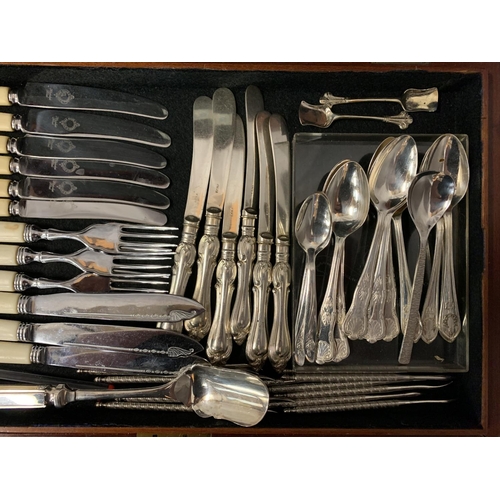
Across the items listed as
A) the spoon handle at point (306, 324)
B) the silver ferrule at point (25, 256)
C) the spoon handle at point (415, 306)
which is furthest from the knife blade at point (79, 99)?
the spoon handle at point (415, 306)

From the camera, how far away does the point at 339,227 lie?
A: 1166 millimetres

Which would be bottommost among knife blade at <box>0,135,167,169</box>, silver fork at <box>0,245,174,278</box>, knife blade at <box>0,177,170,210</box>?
silver fork at <box>0,245,174,278</box>

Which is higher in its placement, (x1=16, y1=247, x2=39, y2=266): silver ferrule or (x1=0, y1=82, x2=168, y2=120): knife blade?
(x1=0, y1=82, x2=168, y2=120): knife blade

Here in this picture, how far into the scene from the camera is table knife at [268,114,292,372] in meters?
1.15

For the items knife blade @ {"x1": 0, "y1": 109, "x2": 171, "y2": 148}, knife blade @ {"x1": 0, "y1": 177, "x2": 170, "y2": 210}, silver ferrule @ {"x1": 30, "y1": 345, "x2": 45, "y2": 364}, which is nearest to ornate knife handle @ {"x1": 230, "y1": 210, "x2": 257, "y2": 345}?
knife blade @ {"x1": 0, "y1": 177, "x2": 170, "y2": 210}

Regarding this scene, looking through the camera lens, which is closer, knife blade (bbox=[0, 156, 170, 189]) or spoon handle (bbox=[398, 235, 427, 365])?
spoon handle (bbox=[398, 235, 427, 365])

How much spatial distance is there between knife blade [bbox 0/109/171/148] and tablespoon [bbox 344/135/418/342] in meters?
0.53

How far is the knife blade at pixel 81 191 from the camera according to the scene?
47.1 inches

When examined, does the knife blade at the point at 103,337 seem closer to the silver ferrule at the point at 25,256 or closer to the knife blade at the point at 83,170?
the silver ferrule at the point at 25,256

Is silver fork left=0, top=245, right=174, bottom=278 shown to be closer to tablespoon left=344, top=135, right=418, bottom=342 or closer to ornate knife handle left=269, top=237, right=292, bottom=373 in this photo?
ornate knife handle left=269, top=237, right=292, bottom=373

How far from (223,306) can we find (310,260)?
23 cm

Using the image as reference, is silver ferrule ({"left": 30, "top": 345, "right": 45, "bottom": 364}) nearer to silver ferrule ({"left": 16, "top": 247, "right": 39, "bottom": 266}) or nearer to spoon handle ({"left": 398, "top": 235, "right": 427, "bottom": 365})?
silver ferrule ({"left": 16, "top": 247, "right": 39, "bottom": 266})

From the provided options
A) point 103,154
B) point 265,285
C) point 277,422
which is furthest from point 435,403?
point 103,154

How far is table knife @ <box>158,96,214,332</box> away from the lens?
3.86 ft
